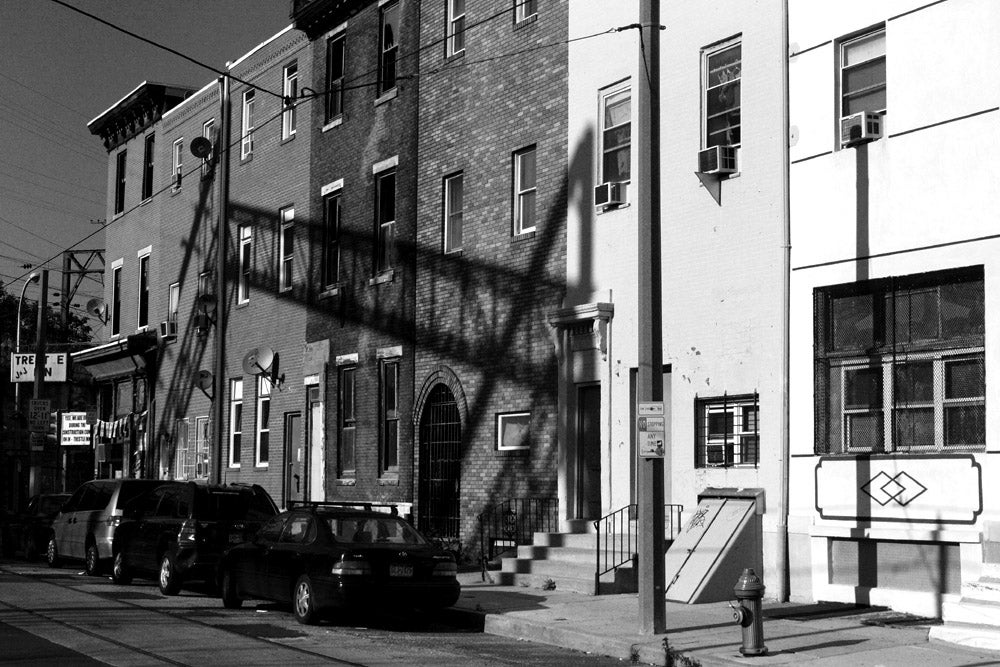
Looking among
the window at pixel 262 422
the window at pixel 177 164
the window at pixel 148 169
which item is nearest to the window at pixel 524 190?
the window at pixel 262 422

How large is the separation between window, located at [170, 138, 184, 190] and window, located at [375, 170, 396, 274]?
454 inches

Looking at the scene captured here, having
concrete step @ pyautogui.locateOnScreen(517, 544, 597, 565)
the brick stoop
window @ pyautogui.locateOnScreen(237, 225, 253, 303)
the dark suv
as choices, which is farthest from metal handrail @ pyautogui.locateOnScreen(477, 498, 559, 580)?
window @ pyautogui.locateOnScreen(237, 225, 253, 303)

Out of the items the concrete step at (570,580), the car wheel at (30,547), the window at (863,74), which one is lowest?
the car wheel at (30,547)

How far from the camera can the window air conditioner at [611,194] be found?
64.4 ft

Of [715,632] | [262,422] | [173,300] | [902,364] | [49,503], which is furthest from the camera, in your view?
[173,300]

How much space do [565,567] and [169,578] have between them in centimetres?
565

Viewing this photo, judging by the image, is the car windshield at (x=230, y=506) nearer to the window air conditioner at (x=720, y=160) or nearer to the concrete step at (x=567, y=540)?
the concrete step at (x=567, y=540)

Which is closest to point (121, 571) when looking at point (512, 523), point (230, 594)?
point (230, 594)

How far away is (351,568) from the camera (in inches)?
591

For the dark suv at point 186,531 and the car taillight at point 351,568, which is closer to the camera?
the car taillight at point 351,568

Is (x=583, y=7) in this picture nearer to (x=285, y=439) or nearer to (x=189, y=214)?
(x=285, y=439)

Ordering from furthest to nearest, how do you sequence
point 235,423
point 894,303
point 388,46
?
point 235,423 → point 388,46 → point 894,303

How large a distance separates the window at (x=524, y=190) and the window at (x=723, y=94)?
4358 millimetres

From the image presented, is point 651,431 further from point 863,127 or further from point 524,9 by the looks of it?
point 524,9
